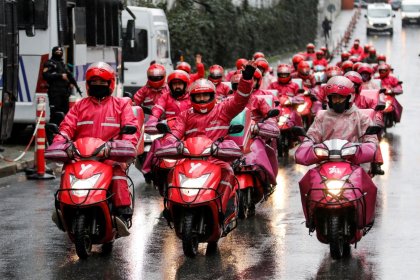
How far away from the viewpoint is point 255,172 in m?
14.2

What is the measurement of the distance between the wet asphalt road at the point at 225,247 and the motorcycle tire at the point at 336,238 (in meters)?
0.10

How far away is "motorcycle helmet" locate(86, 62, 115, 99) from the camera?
1180 cm

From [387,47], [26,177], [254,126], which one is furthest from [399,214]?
[387,47]

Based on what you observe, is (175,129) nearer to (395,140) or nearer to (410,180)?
(410,180)

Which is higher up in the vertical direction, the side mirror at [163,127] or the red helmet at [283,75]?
the side mirror at [163,127]

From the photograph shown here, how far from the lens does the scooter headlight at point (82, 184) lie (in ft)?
35.7

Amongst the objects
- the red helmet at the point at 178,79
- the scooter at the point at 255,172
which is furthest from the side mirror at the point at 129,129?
the red helmet at the point at 178,79

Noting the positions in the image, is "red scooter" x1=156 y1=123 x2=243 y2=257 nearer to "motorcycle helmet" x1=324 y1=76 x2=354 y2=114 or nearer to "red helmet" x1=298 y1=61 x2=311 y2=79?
"motorcycle helmet" x1=324 y1=76 x2=354 y2=114

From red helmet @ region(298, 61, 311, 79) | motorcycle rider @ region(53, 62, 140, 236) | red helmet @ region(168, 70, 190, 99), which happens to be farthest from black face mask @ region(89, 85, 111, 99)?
red helmet @ region(298, 61, 311, 79)

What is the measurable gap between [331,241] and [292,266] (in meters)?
0.42

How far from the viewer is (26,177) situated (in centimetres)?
1830

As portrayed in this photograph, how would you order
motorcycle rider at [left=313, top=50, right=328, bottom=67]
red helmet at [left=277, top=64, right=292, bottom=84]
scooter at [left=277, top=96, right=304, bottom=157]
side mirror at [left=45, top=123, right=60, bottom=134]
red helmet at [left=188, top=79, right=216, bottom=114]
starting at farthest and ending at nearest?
motorcycle rider at [left=313, top=50, right=328, bottom=67] < red helmet at [left=277, top=64, right=292, bottom=84] < scooter at [left=277, top=96, right=304, bottom=157] < red helmet at [left=188, top=79, right=216, bottom=114] < side mirror at [left=45, top=123, right=60, bottom=134]

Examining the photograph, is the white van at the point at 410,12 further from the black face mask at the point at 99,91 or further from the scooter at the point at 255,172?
the black face mask at the point at 99,91

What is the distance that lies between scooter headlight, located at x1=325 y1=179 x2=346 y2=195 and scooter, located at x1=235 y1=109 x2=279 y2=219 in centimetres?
280
